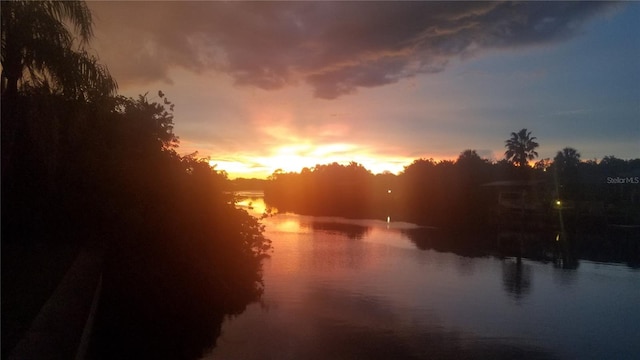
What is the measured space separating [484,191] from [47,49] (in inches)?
2787

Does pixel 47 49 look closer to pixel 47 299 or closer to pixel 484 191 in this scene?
pixel 47 299

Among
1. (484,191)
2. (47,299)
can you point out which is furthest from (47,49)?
(484,191)

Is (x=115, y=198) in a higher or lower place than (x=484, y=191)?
lower

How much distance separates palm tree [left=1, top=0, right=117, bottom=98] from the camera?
863 cm

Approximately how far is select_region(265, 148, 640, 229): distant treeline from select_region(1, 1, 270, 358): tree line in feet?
110

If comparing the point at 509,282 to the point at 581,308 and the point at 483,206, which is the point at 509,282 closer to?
the point at 581,308

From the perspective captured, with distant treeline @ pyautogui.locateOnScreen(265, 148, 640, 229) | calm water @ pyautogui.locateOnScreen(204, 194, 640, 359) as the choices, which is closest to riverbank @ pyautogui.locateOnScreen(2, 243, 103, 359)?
calm water @ pyautogui.locateOnScreen(204, 194, 640, 359)

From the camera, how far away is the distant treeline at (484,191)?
49.4 metres

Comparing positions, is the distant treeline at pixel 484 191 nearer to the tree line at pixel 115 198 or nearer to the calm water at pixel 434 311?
the calm water at pixel 434 311

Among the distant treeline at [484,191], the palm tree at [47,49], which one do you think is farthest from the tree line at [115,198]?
the distant treeline at [484,191]

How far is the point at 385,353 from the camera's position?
12.9 meters

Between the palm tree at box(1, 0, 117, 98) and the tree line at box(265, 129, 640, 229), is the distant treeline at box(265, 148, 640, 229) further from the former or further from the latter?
the palm tree at box(1, 0, 117, 98)

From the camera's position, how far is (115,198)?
1686cm

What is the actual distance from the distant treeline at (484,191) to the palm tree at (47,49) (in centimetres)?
4351
